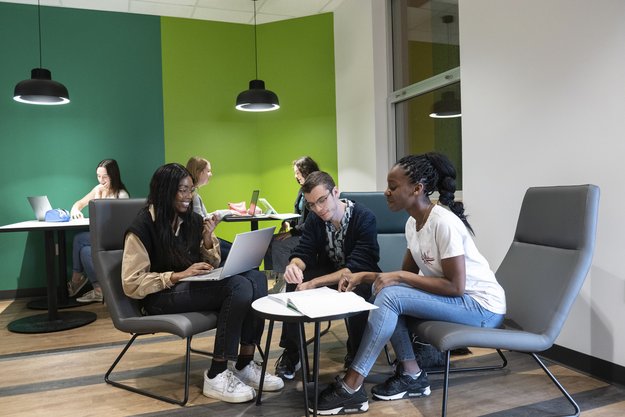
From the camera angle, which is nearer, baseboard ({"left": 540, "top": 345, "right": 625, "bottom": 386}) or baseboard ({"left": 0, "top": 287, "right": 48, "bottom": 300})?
baseboard ({"left": 540, "top": 345, "right": 625, "bottom": 386})

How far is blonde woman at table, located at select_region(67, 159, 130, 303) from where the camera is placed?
186 inches

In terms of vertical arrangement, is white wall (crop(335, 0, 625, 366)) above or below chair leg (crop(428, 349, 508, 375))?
above

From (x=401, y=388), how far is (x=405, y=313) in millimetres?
437

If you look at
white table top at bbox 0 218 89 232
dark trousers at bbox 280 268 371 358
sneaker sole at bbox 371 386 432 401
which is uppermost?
white table top at bbox 0 218 89 232

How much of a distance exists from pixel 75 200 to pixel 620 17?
487 centimetres

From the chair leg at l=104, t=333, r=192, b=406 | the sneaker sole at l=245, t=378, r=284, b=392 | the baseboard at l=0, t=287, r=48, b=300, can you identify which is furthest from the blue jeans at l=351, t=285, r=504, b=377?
the baseboard at l=0, t=287, r=48, b=300

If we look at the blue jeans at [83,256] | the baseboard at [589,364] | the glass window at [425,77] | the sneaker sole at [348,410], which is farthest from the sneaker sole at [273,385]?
the blue jeans at [83,256]

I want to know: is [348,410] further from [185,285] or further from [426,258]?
[185,285]

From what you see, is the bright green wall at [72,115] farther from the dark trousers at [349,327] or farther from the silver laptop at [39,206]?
the dark trousers at [349,327]

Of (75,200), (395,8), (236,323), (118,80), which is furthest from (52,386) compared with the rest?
(395,8)

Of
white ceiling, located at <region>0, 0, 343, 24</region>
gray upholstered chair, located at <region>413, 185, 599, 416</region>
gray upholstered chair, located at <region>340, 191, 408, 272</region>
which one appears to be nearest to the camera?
gray upholstered chair, located at <region>413, 185, 599, 416</region>

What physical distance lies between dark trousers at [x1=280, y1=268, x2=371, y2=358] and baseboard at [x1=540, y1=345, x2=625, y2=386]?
117 centimetres

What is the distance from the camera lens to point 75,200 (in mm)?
5141

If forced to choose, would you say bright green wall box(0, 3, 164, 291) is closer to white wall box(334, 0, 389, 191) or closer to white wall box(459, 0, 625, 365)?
white wall box(334, 0, 389, 191)
